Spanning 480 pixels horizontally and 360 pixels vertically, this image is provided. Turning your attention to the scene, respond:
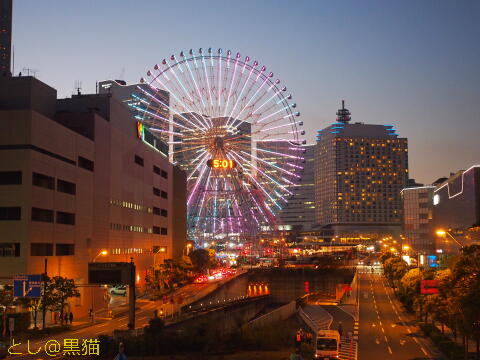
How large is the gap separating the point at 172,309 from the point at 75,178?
1775cm

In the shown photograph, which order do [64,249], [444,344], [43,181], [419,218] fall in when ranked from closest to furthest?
[444,344] → [43,181] → [64,249] → [419,218]

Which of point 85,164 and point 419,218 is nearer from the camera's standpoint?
point 85,164

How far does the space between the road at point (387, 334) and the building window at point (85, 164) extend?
115 ft

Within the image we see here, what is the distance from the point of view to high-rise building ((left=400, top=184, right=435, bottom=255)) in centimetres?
16938

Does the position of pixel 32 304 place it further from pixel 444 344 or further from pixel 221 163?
pixel 221 163

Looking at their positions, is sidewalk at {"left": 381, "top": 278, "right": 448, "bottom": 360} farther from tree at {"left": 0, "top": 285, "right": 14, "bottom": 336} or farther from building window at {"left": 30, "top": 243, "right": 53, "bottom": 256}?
building window at {"left": 30, "top": 243, "right": 53, "bottom": 256}

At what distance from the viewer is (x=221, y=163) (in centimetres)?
9588

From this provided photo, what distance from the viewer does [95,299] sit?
72.0m

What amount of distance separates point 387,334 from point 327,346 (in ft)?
58.4

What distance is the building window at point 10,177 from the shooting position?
5769 centimetres

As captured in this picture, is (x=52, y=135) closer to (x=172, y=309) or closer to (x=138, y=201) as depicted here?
(x=172, y=309)

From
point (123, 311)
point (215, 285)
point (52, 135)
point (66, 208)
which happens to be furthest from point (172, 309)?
point (215, 285)

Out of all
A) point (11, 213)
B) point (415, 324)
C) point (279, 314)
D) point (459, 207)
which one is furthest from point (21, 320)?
point (459, 207)

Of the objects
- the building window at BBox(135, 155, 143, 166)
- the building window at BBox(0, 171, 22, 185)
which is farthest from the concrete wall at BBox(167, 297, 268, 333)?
the building window at BBox(135, 155, 143, 166)
